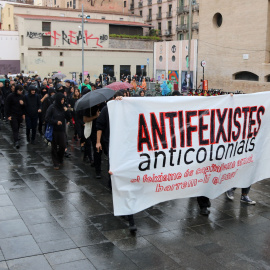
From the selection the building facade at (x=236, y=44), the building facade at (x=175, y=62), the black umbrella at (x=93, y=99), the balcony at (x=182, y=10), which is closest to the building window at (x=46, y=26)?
the building facade at (x=175, y=62)

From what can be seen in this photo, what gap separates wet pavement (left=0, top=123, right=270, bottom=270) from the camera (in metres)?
Result: 4.78

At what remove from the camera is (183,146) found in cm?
591

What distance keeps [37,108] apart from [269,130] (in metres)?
7.09

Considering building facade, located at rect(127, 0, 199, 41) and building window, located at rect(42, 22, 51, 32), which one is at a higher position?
building facade, located at rect(127, 0, 199, 41)

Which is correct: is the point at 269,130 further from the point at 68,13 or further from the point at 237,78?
the point at 68,13

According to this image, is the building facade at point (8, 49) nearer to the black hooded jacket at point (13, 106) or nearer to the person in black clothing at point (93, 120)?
the black hooded jacket at point (13, 106)

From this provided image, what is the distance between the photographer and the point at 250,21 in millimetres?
31734

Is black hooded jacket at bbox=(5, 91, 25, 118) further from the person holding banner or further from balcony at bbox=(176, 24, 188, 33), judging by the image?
balcony at bbox=(176, 24, 188, 33)

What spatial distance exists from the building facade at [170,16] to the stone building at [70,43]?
1027cm

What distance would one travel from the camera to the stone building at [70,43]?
4331cm

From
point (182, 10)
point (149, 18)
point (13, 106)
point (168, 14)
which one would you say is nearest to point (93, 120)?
point (13, 106)

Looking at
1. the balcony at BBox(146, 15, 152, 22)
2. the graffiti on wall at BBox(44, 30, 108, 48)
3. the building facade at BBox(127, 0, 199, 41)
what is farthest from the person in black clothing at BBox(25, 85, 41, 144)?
the balcony at BBox(146, 15, 152, 22)

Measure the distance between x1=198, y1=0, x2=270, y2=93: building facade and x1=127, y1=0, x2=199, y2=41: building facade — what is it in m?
24.0

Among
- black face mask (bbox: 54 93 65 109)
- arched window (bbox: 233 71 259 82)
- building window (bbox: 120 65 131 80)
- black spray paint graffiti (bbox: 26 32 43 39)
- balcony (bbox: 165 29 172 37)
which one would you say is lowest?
black face mask (bbox: 54 93 65 109)
